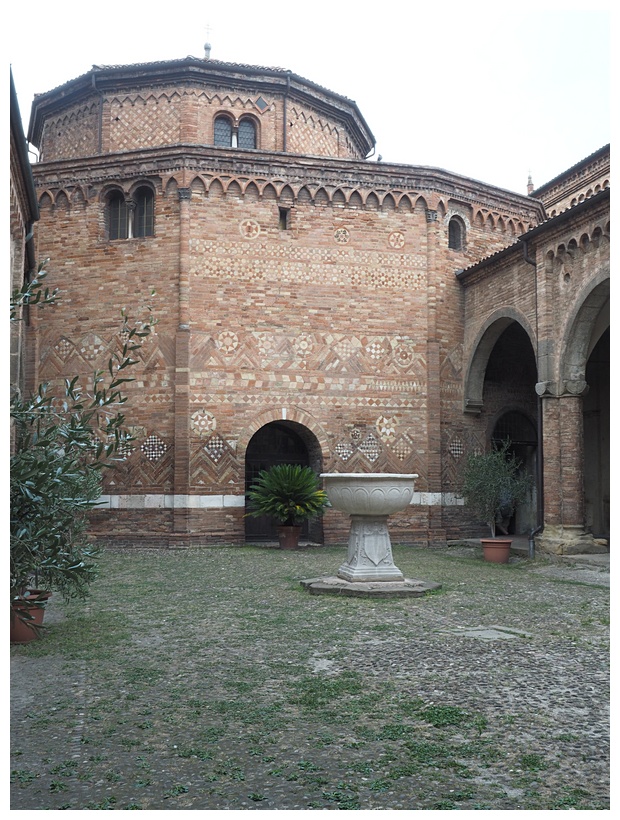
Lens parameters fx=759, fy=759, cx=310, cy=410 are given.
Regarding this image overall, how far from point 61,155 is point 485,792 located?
20093mm

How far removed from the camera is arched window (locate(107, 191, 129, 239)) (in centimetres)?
1697

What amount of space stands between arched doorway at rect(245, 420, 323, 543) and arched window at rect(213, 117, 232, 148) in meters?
7.51

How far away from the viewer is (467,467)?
55.2 ft

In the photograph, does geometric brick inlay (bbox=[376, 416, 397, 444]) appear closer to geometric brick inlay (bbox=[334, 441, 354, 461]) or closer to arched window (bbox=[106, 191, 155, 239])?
geometric brick inlay (bbox=[334, 441, 354, 461])

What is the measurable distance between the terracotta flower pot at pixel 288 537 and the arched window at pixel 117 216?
7376 mm

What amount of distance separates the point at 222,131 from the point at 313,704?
1704cm

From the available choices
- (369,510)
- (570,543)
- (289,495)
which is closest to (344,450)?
(289,495)

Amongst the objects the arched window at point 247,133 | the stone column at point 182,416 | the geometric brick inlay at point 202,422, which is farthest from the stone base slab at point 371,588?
the arched window at point 247,133

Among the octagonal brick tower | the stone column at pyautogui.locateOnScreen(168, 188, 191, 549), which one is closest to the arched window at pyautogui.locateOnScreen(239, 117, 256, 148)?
the octagonal brick tower

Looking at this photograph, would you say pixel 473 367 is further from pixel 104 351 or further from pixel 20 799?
pixel 20 799

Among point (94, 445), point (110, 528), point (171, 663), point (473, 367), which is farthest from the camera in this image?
point (473, 367)

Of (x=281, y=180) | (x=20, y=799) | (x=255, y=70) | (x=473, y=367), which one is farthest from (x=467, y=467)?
(x=20, y=799)

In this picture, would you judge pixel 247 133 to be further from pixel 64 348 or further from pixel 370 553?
pixel 370 553

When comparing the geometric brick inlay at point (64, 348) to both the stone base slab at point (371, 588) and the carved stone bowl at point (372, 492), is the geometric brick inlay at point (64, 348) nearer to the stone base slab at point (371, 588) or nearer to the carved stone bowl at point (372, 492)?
the carved stone bowl at point (372, 492)
